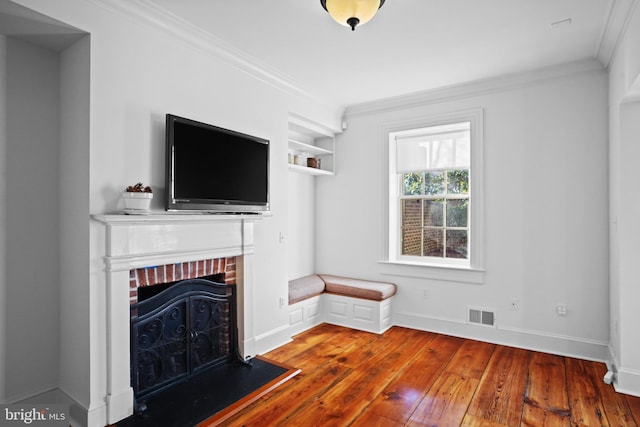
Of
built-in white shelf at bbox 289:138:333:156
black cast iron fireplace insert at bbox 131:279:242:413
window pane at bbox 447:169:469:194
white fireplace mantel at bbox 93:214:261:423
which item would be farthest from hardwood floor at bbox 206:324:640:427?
built-in white shelf at bbox 289:138:333:156

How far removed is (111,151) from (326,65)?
79.7 inches

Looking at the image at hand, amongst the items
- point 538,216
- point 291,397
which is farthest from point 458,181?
point 291,397

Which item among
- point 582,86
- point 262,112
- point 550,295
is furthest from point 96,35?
point 550,295

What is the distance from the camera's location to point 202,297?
2941 mm

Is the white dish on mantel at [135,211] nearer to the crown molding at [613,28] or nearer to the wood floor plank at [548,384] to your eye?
the wood floor plank at [548,384]

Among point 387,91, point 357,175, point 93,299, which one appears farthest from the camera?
point 357,175

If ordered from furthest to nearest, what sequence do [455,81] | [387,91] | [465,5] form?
1. [387,91]
2. [455,81]
3. [465,5]

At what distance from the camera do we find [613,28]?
8.82 feet

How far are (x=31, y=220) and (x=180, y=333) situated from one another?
1248mm

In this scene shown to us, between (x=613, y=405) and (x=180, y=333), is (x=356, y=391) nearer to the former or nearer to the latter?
(x=180, y=333)

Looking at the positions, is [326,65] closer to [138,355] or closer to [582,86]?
[582,86]

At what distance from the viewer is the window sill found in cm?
393

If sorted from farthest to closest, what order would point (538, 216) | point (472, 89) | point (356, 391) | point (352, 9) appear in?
1. point (472, 89)
2. point (538, 216)
3. point (356, 391)
4. point (352, 9)

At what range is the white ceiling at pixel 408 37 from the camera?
8.21 feet
